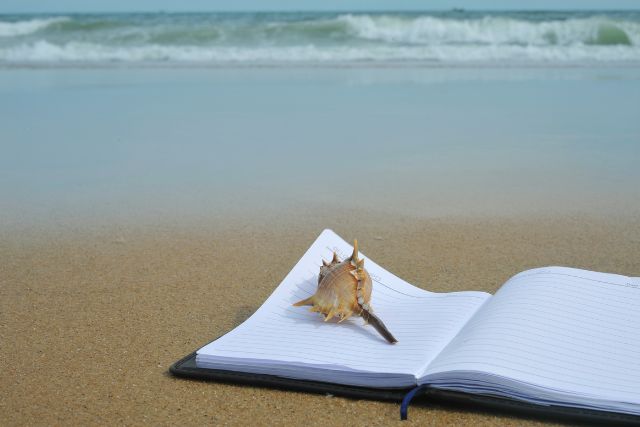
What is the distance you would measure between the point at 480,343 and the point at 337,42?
14208 mm

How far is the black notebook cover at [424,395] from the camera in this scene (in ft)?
4.79

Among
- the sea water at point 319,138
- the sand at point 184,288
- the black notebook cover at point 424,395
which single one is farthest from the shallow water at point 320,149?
the black notebook cover at point 424,395

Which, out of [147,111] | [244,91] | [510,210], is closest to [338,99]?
[244,91]

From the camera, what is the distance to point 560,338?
1.65 metres

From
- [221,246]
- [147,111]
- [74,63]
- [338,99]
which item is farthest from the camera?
[74,63]

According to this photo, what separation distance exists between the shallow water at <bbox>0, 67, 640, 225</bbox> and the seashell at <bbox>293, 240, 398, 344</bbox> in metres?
1.62

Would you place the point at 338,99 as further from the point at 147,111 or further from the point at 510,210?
the point at 510,210

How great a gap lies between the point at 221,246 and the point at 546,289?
1496 mm

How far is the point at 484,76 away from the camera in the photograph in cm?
888

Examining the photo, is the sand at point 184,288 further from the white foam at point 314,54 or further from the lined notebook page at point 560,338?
the white foam at point 314,54

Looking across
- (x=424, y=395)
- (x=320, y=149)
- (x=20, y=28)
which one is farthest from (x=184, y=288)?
(x=20, y=28)

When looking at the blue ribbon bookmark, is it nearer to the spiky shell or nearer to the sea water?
the spiky shell

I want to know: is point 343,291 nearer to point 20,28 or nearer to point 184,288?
point 184,288

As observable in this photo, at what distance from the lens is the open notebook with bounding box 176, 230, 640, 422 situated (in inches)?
59.5
